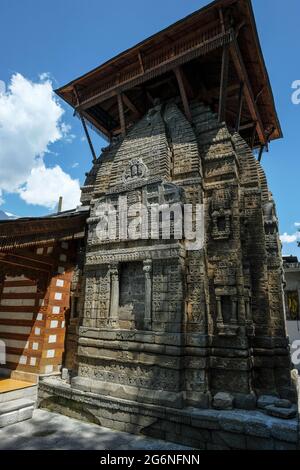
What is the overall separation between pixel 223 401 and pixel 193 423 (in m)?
0.77

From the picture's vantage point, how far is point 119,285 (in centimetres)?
792

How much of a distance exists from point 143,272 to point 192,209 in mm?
Answer: 2172

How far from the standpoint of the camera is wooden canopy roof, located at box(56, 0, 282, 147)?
818 cm

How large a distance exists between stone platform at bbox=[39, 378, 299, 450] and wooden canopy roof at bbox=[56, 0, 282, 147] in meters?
7.84

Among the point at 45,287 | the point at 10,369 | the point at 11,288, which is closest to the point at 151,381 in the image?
the point at 45,287

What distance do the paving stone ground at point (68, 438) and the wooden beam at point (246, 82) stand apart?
33.7 ft

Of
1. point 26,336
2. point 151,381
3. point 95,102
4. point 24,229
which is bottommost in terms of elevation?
point 151,381

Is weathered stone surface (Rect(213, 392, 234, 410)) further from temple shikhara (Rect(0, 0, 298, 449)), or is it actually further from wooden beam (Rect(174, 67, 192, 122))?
wooden beam (Rect(174, 67, 192, 122))

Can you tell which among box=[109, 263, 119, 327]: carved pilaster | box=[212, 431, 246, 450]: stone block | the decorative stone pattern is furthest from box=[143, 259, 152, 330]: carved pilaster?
box=[212, 431, 246, 450]: stone block

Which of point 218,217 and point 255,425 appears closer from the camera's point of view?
point 255,425

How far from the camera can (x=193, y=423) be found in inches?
225

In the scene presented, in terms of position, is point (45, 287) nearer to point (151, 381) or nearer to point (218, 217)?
point (151, 381)

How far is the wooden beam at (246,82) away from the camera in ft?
27.5

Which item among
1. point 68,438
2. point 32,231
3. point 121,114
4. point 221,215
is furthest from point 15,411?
point 121,114
